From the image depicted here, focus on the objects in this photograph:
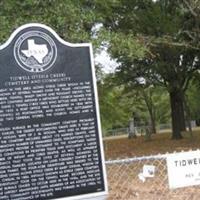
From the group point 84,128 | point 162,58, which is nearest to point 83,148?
point 84,128

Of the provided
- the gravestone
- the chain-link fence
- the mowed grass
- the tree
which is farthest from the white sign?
the mowed grass

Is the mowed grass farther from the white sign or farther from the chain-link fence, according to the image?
the white sign

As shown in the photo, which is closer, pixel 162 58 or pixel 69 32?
pixel 69 32

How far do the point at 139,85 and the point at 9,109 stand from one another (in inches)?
990

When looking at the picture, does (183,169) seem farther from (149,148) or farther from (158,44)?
(149,148)

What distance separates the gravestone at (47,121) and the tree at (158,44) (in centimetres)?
741

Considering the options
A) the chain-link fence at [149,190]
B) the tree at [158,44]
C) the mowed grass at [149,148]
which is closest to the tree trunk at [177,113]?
the tree at [158,44]

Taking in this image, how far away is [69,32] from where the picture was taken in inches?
497

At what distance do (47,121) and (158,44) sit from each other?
13.3 metres

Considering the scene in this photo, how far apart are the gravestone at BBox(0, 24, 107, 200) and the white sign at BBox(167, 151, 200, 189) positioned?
3.89ft

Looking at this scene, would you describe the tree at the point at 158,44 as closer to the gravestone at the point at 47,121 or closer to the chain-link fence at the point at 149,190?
the chain-link fence at the point at 149,190

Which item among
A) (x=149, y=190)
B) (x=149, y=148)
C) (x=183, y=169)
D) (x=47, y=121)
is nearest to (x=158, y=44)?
(x=149, y=148)

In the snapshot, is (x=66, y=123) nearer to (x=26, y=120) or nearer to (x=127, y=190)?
(x=26, y=120)

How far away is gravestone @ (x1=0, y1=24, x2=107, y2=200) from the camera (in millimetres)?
5891
